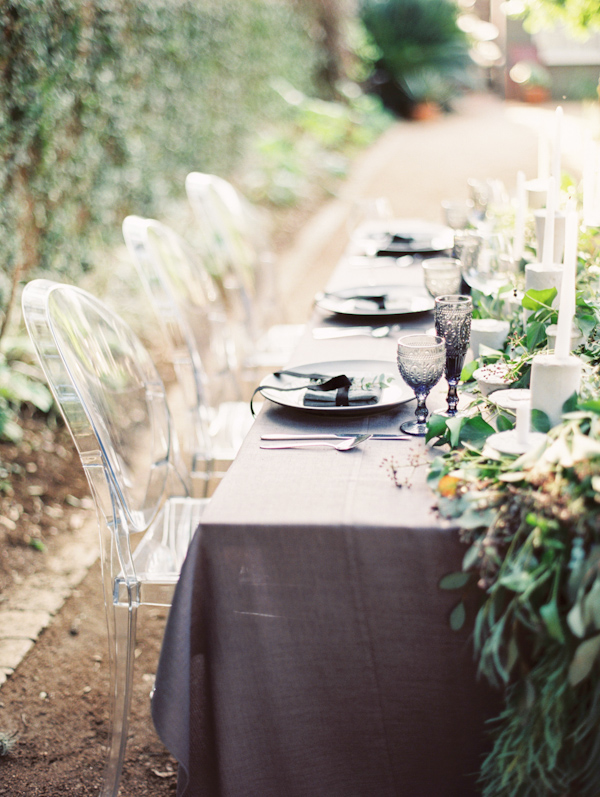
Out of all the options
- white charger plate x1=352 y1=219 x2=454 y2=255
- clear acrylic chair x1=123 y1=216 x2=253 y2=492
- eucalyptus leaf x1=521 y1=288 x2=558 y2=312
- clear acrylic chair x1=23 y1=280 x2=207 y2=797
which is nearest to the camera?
eucalyptus leaf x1=521 y1=288 x2=558 y2=312

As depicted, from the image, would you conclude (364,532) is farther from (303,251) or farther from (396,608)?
(303,251)

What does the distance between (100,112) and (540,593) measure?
3625mm

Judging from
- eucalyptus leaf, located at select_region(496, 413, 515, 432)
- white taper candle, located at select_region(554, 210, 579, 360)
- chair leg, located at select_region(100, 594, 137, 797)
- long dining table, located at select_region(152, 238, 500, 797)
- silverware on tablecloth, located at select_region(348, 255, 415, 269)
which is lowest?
chair leg, located at select_region(100, 594, 137, 797)

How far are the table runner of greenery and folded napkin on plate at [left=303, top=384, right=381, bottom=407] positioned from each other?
1.39 ft

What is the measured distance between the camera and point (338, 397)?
4.94ft

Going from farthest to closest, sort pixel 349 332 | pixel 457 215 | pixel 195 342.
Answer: pixel 457 215 → pixel 195 342 → pixel 349 332

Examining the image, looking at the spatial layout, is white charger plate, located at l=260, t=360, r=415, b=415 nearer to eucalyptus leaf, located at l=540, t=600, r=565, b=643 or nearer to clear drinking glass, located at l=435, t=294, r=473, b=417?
clear drinking glass, located at l=435, t=294, r=473, b=417

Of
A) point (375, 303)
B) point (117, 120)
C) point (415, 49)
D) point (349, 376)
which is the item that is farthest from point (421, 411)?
point (415, 49)

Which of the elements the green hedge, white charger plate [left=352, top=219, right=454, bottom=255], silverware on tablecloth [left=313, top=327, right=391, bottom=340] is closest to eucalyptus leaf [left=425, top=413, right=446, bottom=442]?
silverware on tablecloth [left=313, top=327, right=391, bottom=340]

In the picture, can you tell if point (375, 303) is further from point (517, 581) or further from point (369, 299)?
point (517, 581)

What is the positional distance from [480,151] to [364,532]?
29.7 ft

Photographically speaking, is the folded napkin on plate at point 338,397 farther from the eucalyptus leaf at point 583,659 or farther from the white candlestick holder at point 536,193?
the white candlestick holder at point 536,193

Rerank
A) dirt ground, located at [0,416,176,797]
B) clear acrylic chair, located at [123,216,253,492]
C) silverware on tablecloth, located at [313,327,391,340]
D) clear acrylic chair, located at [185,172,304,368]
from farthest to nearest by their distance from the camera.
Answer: clear acrylic chair, located at [185,172,304,368], clear acrylic chair, located at [123,216,253,492], silverware on tablecloth, located at [313,327,391,340], dirt ground, located at [0,416,176,797]

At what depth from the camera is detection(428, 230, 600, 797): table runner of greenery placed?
0.94 meters
